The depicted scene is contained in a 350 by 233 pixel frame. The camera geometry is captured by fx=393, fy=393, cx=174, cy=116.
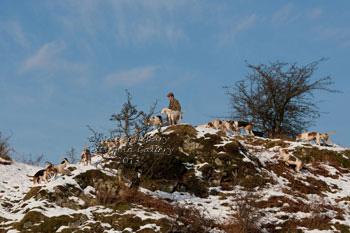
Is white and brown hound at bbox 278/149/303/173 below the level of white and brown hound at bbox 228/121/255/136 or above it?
below

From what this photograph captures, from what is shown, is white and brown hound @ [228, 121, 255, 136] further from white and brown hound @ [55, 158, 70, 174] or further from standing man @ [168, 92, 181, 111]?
white and brown hound @ [55, 158, 70, 174]

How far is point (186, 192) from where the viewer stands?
53.9 ft

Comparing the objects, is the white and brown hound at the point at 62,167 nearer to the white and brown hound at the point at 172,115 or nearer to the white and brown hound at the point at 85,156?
the white and brown hound at the point at 85,156

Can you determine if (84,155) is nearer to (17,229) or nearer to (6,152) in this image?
(17,229)

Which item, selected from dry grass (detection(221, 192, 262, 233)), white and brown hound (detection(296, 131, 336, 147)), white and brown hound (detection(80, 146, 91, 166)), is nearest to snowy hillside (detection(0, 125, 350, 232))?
dry grass (detection(221, 192, 262, 233))

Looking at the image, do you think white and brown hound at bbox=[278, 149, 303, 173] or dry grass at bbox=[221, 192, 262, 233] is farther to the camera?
Answer: white and brown hound at bbox=[278, 149, 303, 173]

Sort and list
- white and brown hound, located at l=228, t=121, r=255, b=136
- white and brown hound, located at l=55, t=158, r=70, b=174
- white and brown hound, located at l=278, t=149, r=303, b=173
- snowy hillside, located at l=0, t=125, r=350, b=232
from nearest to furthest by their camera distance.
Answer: snowy hillside, located at l=0, t=125, r=350, b=232 → white and brown hound, located at l=55, t=158, r=70, b=174 → white and brown hound, located at l=278, t=149, r=303, b=173 → white and brown hound, located at l=228, t=121, r=255, b=136

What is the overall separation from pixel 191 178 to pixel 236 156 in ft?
9.74

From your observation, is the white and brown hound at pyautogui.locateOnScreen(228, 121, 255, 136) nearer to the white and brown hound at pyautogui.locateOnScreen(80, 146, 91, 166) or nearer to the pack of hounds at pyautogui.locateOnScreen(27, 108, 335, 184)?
the pack of hounds at pyautogui.locateOnScreen(27, 108, 335, 184)

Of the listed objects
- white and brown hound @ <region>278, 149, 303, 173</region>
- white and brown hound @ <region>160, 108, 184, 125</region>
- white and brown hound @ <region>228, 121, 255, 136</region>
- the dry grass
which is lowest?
the dry grass

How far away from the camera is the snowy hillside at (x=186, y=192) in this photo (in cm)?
1239

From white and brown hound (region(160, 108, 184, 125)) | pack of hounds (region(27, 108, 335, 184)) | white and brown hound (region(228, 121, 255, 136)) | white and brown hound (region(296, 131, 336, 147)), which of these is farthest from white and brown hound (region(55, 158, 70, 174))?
white and brown hound (region(296, 131, 336, 147))

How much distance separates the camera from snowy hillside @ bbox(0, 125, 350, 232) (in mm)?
12391

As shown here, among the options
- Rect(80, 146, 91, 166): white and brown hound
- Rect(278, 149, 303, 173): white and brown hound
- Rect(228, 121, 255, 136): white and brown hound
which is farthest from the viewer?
Rect(228, 121, 255, 136): white and brown hound
